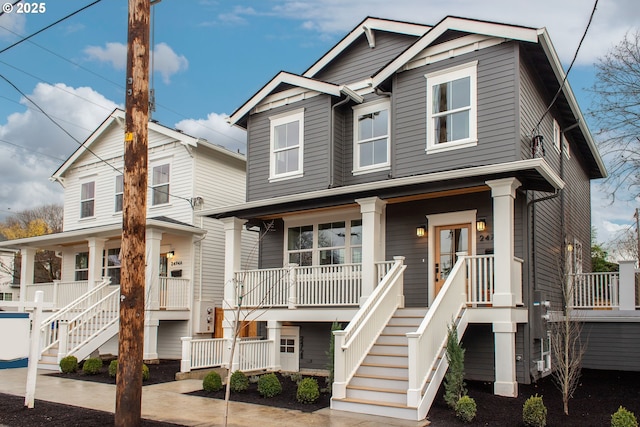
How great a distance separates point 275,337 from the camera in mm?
14578

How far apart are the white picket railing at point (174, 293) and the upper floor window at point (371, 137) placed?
292 inches

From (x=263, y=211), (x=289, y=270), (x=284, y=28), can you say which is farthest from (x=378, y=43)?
(x=289, y=270)

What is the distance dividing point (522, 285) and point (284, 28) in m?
8.73

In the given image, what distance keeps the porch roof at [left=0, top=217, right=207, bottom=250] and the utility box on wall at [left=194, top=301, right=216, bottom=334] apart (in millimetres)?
2409

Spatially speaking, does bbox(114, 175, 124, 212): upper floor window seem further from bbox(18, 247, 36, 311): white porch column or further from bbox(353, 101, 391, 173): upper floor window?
bbox(353, 101, 391, 173): upper floor window

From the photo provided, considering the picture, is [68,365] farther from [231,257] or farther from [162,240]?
[162,240]

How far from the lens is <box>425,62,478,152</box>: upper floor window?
1312cm

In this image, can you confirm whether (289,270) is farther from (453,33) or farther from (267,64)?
(267,64)

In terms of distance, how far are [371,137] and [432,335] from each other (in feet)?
22.3

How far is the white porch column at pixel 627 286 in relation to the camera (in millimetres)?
14523

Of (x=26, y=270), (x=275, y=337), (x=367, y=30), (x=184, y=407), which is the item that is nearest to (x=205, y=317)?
(x=275, y=337)

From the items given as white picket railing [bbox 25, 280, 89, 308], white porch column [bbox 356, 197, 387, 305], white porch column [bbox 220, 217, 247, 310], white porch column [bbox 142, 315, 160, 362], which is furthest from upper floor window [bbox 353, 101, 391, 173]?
white picket railing [bbox 25, 280, 89, 308]

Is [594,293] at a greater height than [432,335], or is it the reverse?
[594,293]

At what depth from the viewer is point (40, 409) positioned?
10008 mm
